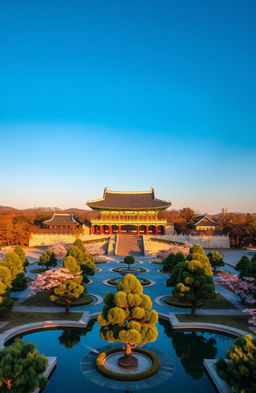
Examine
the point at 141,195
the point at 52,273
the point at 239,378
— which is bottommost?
the point at 239,378

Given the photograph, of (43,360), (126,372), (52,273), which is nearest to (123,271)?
(52,273)

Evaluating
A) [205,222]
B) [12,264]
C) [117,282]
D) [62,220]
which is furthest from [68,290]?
[205,222]

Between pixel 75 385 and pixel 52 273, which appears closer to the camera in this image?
pixel 75 385

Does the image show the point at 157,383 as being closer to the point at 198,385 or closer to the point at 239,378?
the point at 198,385

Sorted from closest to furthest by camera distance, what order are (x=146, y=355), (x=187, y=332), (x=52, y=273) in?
(x=146, y=355) → (x=187, y=332) → (x=52, y=273)

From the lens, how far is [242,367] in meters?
10.3

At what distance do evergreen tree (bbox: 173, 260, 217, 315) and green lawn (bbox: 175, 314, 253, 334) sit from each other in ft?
5.92

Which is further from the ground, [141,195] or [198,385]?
[141,195]

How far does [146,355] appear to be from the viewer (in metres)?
15.1

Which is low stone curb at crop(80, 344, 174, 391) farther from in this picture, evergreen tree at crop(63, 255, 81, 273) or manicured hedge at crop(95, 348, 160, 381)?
evergreen tree at crop(63, 255, 81, 273)

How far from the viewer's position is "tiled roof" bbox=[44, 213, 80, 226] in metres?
66.7

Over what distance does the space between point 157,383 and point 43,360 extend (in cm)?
573

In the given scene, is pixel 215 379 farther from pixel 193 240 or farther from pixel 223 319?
pixel 193 240

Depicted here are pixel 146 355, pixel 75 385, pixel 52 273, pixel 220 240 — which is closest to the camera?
pixel 75 385
